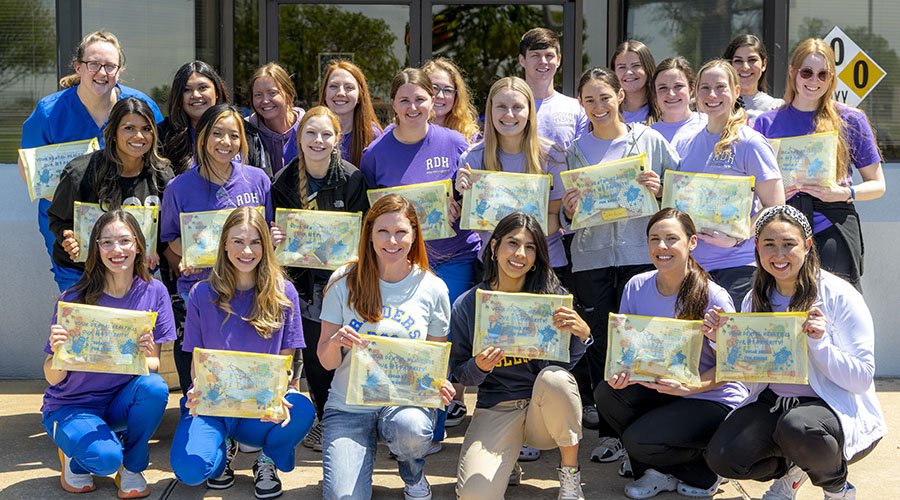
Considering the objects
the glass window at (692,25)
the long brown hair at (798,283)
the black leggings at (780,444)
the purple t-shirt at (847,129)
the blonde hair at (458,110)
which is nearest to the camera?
the black leggings at (780,444)

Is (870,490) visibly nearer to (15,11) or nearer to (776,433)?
(776,433)

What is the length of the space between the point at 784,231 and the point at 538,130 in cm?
160

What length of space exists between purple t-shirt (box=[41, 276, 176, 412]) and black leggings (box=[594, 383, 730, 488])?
201 centimetres

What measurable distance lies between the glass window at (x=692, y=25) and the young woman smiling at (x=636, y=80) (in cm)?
191

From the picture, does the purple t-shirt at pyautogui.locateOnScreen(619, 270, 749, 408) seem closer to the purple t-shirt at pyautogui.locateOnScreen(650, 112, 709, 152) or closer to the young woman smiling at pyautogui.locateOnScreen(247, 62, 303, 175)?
the purple t-shirt at pyautogui.locateOnScreen(650, 112, 709, 152)

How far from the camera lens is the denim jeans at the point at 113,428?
12.8 feet

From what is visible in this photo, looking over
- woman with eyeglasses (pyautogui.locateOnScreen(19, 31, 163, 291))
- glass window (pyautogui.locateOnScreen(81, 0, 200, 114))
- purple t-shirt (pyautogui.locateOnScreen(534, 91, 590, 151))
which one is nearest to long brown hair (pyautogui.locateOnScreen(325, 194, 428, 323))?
purple t-shirt (pyautogui.locateOnScreen(534, 91, 590, 151))

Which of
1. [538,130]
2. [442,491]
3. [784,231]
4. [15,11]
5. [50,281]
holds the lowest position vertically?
[442,491]

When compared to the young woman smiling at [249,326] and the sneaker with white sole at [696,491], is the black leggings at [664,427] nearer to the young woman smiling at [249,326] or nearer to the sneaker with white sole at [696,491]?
the sneaker with white sole at [696,491]

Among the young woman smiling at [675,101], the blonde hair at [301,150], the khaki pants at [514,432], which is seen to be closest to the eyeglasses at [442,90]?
the blonde hair at [301,150]

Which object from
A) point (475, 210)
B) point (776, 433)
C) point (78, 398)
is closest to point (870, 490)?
point (776, 433)

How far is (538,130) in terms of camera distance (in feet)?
16.2

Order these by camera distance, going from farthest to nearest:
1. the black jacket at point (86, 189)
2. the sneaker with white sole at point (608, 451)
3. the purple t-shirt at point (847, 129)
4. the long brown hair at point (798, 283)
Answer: the purple t-shirt at point (847, 129) < the black jacket at point (86, 189) < the sneaker with white sole at point (608, 451) < the long brown hair at point (798, 283)

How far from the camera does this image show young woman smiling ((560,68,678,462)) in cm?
441
